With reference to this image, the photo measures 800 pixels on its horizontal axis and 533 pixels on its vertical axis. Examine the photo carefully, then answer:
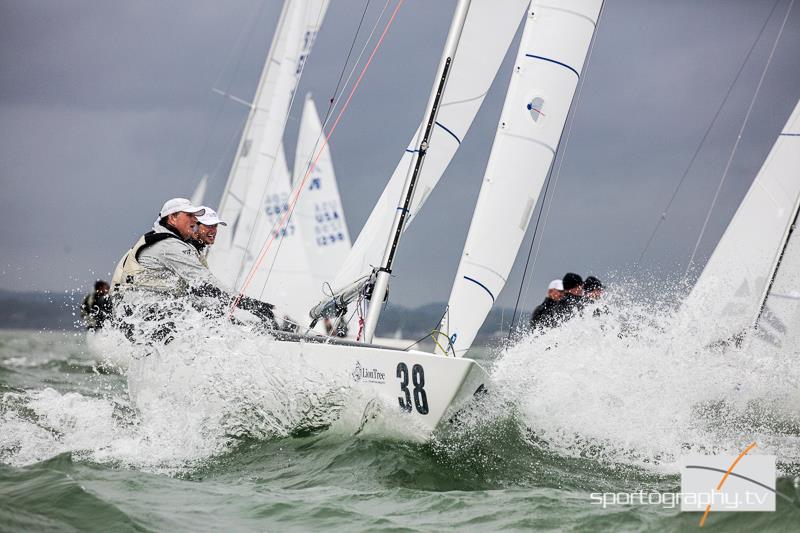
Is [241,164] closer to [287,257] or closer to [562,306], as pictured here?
[287,257]

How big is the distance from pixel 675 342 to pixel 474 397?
2.07 metres

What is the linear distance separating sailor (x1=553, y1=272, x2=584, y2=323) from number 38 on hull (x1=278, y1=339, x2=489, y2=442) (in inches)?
103

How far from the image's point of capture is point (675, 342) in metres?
5.88

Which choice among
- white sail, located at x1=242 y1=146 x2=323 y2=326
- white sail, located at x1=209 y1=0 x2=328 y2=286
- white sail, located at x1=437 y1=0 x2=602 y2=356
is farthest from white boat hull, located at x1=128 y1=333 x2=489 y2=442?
white sail, located at x1=242 y1=146 x2=323 y2=326

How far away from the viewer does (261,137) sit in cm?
1366

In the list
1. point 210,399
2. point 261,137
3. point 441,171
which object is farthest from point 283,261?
point 210,399

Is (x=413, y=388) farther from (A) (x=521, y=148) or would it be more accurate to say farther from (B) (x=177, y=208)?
(A) (x=521, y=148)

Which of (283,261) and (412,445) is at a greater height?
(283,261)

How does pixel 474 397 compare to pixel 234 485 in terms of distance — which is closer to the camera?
pixel 234 485

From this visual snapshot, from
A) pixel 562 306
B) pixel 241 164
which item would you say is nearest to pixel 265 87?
pixel 241 164

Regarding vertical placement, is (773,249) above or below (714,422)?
above

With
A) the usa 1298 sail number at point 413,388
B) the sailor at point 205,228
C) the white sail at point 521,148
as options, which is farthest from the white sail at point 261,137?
the usa 1298 sail number at point 413,388

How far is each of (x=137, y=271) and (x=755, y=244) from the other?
18.4 ft

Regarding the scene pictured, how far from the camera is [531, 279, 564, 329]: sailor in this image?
694 cm
